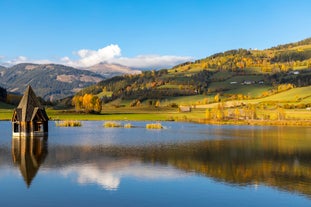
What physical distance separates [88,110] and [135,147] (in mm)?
127119

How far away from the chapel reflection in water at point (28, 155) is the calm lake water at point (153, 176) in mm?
84

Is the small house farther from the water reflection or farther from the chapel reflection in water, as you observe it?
the water reflection

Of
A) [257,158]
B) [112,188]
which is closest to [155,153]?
[257,158]

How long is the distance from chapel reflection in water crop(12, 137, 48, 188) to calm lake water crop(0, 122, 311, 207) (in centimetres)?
8

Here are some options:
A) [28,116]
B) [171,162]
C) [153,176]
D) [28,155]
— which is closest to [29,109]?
[28,116]

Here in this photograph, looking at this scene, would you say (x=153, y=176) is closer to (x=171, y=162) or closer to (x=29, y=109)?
(x=171, y=162)

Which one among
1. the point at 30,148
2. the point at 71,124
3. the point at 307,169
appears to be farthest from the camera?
the point at 71,124

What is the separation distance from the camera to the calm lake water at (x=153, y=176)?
100ft

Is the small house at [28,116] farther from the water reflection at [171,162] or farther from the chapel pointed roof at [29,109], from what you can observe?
the water reflection at [171,162]

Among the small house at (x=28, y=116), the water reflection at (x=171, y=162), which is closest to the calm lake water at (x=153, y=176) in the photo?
the water reflection at (x=171, y=162)

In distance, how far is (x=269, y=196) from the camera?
105ft

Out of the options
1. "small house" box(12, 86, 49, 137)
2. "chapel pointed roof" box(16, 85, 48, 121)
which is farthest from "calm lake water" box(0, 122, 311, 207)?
"small house" box(12, 86, 49, 137)

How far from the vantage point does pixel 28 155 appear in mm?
52375

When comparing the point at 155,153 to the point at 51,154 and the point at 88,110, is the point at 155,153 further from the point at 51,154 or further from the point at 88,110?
the point at 88,110
